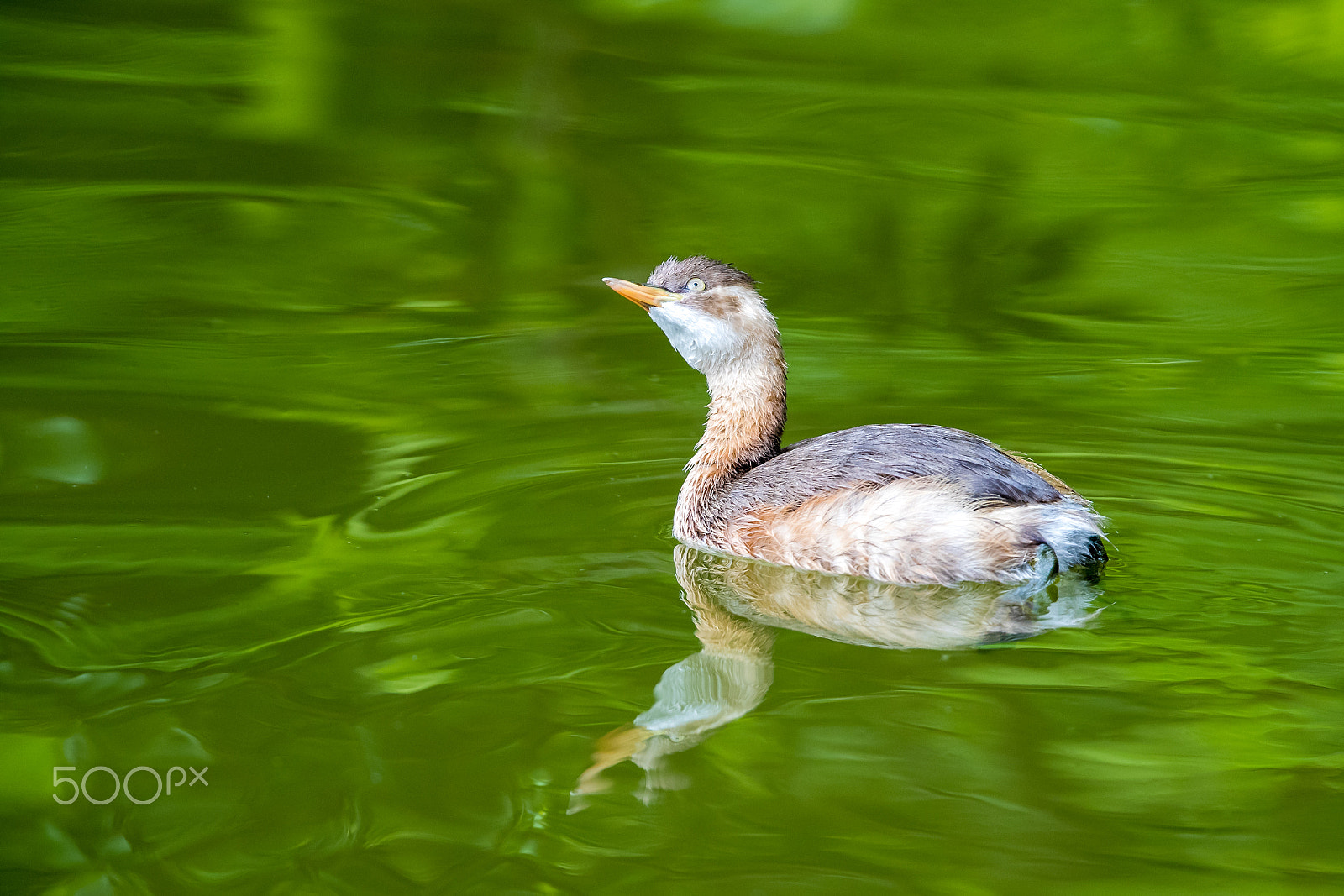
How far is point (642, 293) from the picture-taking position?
5586mm

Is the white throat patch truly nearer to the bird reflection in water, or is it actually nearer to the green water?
the green water

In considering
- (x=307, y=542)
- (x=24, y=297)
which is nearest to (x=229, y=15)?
(x=24, y=297)

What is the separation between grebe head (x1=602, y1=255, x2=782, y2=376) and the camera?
5.56m

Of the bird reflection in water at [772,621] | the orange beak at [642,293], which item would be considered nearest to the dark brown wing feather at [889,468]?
the bird reflection in water at [772,621]

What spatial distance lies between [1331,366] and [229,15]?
21.4 ft

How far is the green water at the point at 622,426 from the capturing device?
357cm

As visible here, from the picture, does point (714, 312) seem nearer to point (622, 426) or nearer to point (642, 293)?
point (642, 293)

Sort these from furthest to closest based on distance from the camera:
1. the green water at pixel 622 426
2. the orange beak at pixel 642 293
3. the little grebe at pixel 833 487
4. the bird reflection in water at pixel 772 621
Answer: the orange beak at pixel 642 293, the little grebe at pixel 833 487, the bird reflection in water at pixel 772 621, the green water at pixel 622 426

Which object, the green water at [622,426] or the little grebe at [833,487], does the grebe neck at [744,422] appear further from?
the green water at [622,426]

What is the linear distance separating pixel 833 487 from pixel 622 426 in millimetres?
1758

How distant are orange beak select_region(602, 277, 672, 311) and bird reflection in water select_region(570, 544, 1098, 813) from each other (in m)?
1.00

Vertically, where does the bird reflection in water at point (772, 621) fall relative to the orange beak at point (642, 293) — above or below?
below

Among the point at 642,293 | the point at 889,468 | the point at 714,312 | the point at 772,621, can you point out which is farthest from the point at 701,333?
the point at 772,621

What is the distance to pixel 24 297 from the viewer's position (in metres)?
7.63
